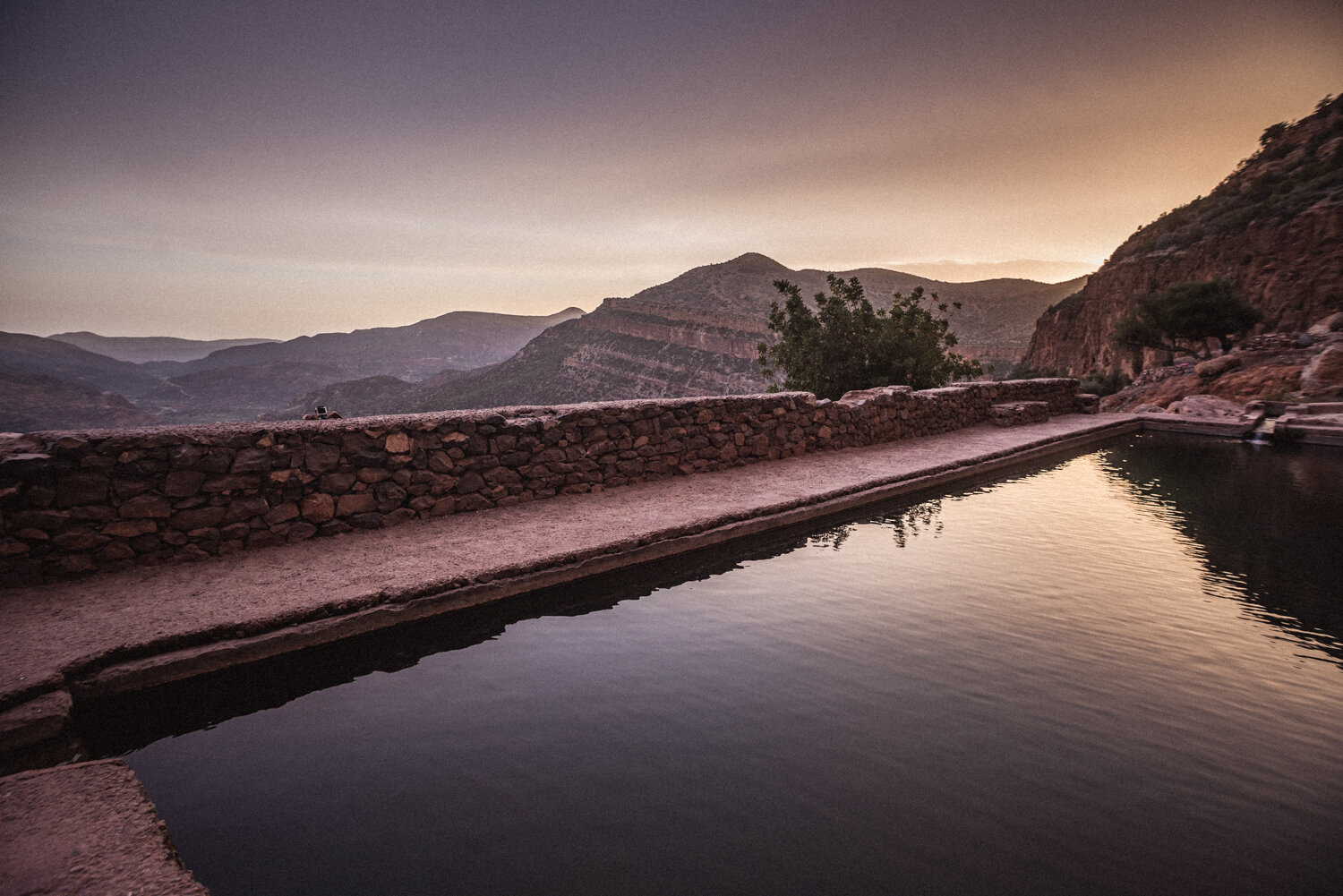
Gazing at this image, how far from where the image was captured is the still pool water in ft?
6.30

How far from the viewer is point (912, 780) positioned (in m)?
2.26

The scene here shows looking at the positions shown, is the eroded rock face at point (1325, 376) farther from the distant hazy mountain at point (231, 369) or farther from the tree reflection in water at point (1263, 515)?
the distant hazy mountain at point (231, 369)

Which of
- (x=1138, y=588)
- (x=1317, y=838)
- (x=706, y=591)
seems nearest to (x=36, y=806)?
(x=706, y=591)

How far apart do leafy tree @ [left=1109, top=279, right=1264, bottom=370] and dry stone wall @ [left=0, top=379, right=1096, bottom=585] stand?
23.3 metres

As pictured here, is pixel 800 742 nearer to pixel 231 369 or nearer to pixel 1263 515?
pixel 1263 515

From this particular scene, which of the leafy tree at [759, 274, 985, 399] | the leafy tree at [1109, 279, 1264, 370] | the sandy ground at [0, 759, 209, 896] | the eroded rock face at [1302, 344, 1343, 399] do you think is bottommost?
the sandy ground at [0, 759, 209, 896]

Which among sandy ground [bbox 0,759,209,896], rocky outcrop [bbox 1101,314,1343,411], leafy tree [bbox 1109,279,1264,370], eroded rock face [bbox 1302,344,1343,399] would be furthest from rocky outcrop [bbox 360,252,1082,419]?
sandy ground [bbox 0,759,209,896]

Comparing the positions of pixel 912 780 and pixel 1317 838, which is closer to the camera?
pixel 1317 838

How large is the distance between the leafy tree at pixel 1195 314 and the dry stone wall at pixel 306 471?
23327 mm

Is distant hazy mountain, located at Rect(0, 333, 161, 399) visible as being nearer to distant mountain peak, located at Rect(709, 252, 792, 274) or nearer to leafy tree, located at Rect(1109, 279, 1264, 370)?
distant mountain peak, located at Rect(709, 252, 792, 274)

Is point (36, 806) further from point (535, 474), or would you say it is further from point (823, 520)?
point (823, 520)

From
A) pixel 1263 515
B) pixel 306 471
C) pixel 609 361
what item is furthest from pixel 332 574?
pixel 609 361

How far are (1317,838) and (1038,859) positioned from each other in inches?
36.8

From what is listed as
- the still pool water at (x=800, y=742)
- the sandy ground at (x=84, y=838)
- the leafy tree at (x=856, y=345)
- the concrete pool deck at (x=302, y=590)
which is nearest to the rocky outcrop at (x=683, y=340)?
the leafy tree at (x=856, y=345)
